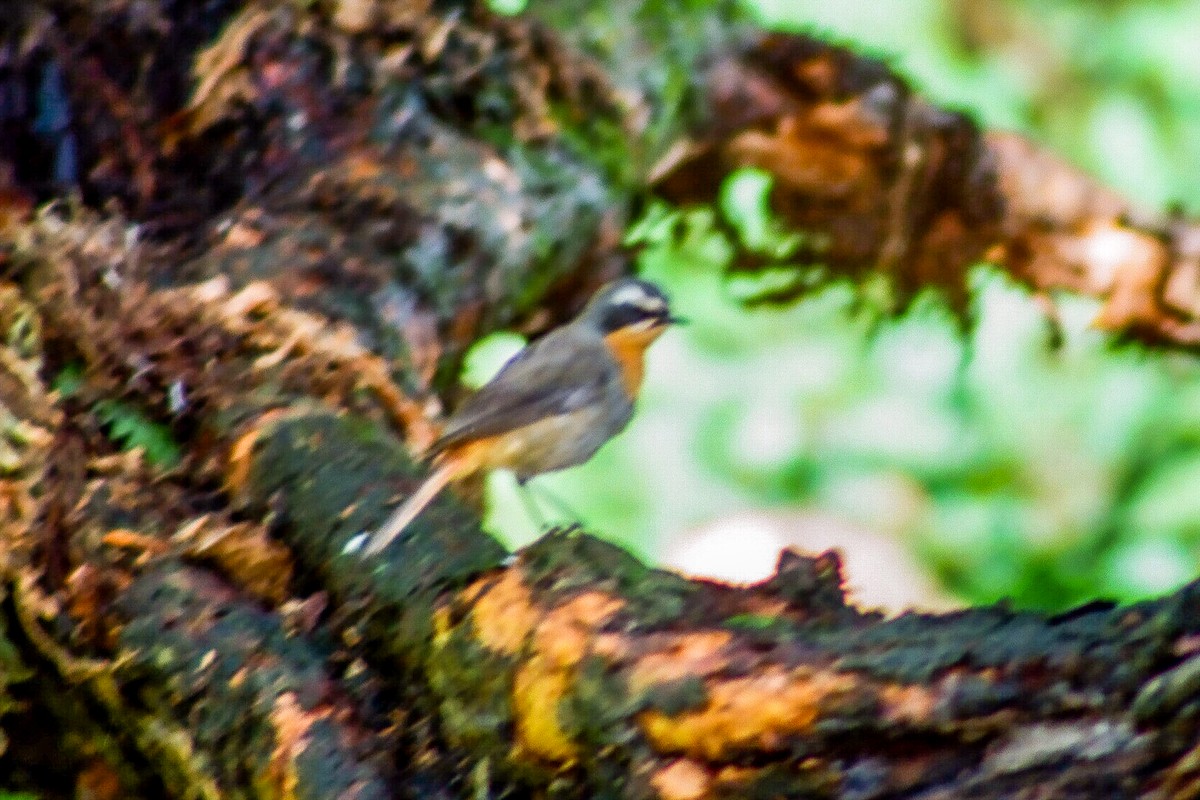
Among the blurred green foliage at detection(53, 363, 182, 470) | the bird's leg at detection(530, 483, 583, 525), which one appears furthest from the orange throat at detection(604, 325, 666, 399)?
the blurred green foliage at detection(53, 363, 182, 470)

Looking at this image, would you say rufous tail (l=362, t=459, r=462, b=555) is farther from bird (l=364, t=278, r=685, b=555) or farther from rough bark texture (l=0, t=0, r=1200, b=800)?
bird (l=364, t=278, r=685, b=555)

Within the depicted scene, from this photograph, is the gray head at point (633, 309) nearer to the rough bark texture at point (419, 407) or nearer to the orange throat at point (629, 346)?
the orange throat at point (629, 346)

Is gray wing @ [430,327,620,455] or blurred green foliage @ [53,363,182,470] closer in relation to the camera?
blurred green foliage @ [53,363,182,470]

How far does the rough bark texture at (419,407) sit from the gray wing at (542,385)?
18 cm

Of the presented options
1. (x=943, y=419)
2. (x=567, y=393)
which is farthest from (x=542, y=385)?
(x=943, y=419)

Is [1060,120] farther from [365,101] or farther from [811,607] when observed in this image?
[811,607]

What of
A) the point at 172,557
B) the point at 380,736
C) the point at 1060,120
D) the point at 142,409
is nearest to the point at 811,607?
the point at 380,736

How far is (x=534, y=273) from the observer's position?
4.40m

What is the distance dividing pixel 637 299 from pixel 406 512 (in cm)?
136

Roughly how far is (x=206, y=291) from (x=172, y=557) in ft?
2.64

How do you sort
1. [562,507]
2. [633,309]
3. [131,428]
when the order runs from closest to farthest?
[131,428], [633,309], [562,507]

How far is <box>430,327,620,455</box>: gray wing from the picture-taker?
354 cm

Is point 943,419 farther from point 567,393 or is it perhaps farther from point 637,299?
point 567,393

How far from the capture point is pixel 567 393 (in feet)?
12.6
